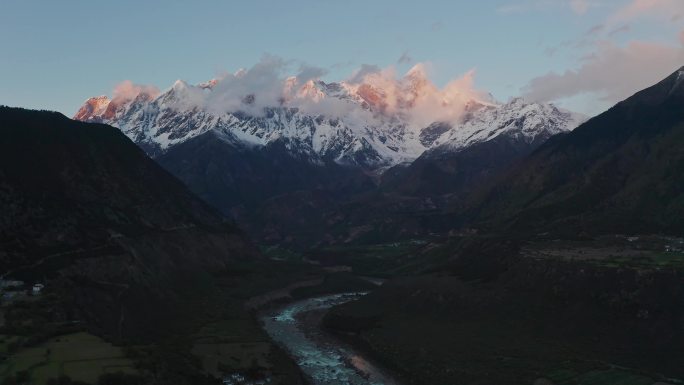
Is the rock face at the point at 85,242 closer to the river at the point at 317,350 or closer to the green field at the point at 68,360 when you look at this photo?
the green field at the point at 68,360

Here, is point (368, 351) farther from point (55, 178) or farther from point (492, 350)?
point (55, 178)

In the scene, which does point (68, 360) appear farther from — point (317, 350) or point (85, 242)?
point (85, 242)

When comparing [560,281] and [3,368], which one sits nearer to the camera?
[3,368]

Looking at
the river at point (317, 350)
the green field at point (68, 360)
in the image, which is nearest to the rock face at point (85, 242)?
the green field at point (68, 360)

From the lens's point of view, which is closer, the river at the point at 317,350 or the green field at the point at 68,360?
the green field at the point at 68,360

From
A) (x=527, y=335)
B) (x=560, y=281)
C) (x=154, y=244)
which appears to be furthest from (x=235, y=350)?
Result: (x=154, y=244)

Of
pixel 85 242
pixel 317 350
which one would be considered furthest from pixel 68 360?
pixel 85 242
